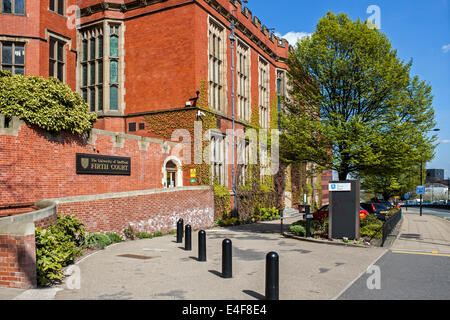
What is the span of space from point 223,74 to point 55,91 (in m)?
13.0

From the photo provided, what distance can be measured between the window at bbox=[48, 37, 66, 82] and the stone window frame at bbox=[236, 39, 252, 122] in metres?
11.6

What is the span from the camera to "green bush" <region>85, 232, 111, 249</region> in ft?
A: 40.3

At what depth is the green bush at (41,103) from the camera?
12.7 m

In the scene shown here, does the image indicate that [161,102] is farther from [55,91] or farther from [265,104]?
[265,104]

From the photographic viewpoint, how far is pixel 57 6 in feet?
69.2

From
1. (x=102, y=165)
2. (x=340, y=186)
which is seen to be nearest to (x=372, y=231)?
(x=340, y=186)

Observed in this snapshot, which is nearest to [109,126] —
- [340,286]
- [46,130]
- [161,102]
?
[161,102]

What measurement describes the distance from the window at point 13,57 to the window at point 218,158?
10896 millimetres

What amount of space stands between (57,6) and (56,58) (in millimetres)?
2959

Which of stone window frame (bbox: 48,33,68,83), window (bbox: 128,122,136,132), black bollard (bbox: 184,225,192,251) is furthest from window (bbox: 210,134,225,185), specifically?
black bollard (bbox: 184,225,192,251)

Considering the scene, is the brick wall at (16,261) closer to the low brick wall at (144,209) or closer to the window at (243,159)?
the low brick wall at (144,209)

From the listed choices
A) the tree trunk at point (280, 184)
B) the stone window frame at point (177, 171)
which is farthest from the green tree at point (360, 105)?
the tree trunk at point (280, 184)

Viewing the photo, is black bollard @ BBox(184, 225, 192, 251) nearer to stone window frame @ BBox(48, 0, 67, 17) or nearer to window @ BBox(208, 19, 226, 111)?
window @ BBox(208, 19, 226, 111)

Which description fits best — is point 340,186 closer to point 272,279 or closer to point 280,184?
point 272,279
